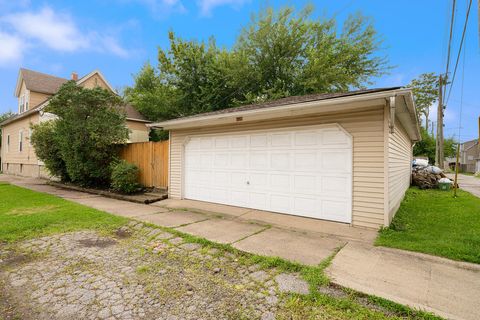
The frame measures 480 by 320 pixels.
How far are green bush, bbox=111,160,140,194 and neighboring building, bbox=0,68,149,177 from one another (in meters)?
7.11

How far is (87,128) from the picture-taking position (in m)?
8.65

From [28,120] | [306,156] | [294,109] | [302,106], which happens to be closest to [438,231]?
[306,156]

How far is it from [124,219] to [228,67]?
12.4 metres

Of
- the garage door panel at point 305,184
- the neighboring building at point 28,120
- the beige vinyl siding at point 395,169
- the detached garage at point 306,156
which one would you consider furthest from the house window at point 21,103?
the beige vinyl siding at point 395,169

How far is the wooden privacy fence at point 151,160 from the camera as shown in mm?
8672

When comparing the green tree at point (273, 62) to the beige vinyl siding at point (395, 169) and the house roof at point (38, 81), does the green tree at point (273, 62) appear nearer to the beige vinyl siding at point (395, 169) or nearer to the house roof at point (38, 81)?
the house roof at point (38, 81)

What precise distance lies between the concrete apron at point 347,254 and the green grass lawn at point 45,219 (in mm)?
597

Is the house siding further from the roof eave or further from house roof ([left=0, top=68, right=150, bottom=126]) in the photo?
the roof eave

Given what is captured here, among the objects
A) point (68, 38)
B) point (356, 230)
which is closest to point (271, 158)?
point (356, 230)

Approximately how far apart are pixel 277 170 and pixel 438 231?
11.2 feet

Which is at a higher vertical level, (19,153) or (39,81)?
(39,81)

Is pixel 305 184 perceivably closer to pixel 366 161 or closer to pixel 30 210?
pixel 366 161

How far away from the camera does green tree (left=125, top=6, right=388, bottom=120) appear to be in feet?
46.6

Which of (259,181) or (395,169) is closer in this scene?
(395,169)
